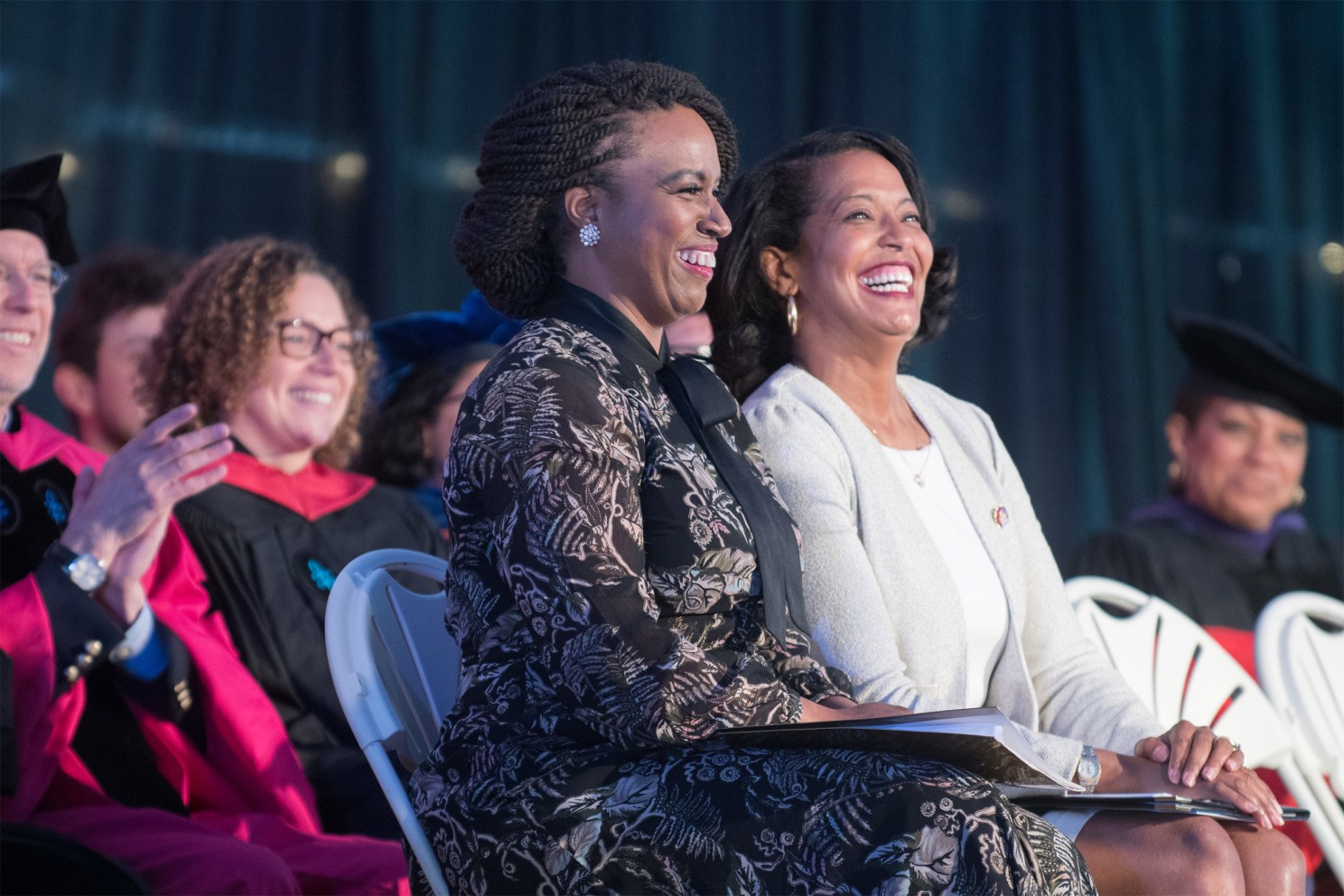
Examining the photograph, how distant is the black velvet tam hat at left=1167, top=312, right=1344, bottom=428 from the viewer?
4461mm

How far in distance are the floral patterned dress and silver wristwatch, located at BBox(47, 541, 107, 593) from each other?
2.51 ft

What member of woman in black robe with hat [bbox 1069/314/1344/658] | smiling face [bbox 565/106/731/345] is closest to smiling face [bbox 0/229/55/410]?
smiling face [bbox 565/106/731/345]

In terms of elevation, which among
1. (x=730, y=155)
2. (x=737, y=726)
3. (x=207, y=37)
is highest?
(x=207, y=37)

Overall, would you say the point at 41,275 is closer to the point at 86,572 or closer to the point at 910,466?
the point at 86,572

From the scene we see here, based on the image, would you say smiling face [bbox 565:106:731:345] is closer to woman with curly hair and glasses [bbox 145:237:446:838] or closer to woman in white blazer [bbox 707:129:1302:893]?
woman in white blazer [bbox 707:129:1302:893]

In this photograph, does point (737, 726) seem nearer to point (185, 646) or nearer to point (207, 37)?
point (185, 646)

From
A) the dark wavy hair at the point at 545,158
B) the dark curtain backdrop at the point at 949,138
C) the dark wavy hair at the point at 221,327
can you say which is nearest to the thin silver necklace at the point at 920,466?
the dark wavy hair at the point at 545,158

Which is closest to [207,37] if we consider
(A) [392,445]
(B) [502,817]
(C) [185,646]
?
(A) [392,445]

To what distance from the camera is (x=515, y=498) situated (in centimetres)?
168

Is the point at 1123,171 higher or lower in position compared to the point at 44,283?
higher

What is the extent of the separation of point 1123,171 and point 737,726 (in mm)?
3937

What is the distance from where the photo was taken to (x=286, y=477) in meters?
3.05

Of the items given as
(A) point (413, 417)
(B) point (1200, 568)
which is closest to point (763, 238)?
(A) point (413, 417)

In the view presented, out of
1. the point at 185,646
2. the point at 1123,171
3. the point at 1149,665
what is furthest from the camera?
the point at 1123,171
